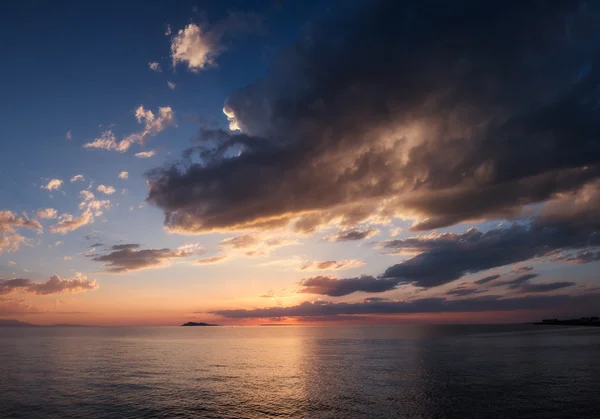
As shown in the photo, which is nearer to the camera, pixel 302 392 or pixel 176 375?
pixel 302 392

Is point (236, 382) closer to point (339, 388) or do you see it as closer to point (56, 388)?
point (339, 388)

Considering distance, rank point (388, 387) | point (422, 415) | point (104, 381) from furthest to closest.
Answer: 1. point (104, 381)
2. point (388, 387)
3. point (422, 415)

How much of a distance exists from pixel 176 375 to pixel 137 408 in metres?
31.8

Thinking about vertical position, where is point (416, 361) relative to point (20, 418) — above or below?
below

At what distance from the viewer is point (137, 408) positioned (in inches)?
2245

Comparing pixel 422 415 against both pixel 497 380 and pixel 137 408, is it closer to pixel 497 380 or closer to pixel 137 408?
pixel 497 380

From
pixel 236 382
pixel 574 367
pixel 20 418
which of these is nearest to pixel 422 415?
pixel 236 382

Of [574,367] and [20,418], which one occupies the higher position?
[20,418]

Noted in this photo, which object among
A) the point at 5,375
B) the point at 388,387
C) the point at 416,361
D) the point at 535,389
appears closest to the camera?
the point at 535,389

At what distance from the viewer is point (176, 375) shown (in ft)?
287

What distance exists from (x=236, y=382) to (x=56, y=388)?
1314 inches

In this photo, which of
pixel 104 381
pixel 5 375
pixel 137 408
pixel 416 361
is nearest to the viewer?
pixel 137 408

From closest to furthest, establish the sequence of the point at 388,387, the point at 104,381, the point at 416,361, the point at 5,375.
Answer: the point at 388,387 → the point at 104,381 → the point at 5,375 → the point at 416,361

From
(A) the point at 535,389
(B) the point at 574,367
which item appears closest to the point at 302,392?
(A) the point at 535,389
